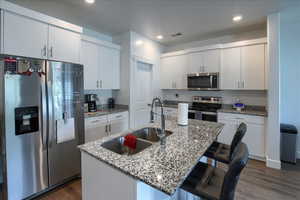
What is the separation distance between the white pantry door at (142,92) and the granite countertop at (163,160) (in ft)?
7.42

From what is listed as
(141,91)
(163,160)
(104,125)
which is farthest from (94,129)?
(163,160)

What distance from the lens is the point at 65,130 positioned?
84.7 inches

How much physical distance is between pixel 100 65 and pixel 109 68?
0.81ft

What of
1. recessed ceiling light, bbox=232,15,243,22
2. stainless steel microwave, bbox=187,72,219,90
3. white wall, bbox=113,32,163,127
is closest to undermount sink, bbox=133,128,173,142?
white wall, bbox=113,32,163,127

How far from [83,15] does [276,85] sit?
369 centimetres

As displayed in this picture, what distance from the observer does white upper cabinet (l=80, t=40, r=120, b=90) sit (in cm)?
298

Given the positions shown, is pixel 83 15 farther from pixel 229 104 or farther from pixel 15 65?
pixel 229 104

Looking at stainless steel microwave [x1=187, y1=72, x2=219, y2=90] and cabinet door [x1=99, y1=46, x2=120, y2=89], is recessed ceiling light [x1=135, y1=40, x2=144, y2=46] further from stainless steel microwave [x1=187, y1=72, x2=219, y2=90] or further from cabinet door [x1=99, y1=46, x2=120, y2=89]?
stainless steel microwave [x1=187, y1=72, x2=219, y2=90]

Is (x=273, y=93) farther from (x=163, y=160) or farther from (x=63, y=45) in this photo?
(x=63, y=45)

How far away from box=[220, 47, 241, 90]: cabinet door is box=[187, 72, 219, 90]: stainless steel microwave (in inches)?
6.4

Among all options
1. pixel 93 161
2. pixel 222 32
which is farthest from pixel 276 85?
pixel 93 161

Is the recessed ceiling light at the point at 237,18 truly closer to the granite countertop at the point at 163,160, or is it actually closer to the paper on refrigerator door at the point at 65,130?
the granite countertop at the point at 163,160

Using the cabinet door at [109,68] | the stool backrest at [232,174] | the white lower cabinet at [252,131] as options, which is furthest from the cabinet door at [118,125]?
the stool backrest at [232,174]

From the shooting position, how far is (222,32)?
3.59 metres
